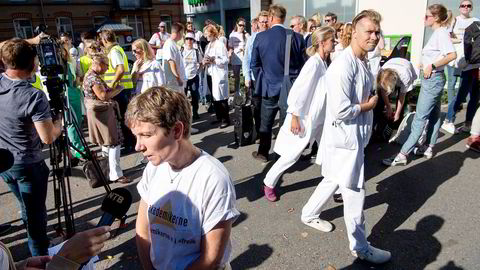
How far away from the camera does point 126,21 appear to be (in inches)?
1288

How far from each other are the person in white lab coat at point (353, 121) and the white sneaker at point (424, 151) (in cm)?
266

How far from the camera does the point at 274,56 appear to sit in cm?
471

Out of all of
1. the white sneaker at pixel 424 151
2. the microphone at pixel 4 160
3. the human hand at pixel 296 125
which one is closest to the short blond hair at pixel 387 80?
the white sneaker at pixel 424 151

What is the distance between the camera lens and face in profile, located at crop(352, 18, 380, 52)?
2.55 m

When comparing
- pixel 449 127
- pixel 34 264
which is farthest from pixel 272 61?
pixel 34 264

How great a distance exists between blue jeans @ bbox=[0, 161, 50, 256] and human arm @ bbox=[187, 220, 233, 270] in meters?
1.90

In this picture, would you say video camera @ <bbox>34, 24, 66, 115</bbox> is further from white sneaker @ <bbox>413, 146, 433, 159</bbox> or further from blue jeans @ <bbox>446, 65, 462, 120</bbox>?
blue jeans @ <bbox>446, 65, 462, 120</bbox>

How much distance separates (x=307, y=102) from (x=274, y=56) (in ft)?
4.04

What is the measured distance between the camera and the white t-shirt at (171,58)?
5.81 metres

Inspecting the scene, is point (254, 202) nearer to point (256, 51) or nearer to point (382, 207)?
point (382, 207)

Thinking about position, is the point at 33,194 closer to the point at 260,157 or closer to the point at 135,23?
the point at 260,157

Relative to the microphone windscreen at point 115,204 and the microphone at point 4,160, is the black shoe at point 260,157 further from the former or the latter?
the microphone at point 4,160

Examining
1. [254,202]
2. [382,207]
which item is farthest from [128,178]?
→ [382,207]

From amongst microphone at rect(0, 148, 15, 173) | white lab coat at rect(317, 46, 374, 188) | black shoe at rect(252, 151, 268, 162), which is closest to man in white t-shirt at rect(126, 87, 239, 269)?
microphone at rect(0, 148, 15, 173)
